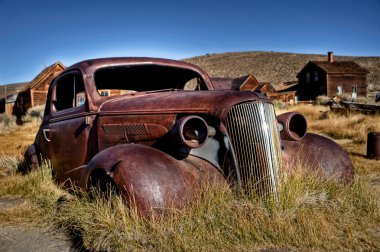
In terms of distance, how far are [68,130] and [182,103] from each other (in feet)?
5.61

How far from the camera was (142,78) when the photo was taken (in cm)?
434

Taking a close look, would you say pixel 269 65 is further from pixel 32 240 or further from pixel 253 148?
pixel 32 240

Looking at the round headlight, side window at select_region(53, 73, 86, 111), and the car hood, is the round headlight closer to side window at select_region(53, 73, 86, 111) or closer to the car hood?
the car hood

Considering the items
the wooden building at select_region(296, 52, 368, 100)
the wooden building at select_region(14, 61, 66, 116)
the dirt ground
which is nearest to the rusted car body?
the dirt ground

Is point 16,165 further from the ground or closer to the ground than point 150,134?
closer to the ground

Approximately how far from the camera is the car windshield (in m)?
4.07

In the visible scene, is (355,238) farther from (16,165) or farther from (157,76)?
(16,165)

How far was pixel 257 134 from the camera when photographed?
2662 mm

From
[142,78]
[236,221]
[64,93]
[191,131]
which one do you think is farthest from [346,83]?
[236,221]

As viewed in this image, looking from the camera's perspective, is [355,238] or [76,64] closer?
[355,238]

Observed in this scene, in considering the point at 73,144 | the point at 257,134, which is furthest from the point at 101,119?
the point at 257,134

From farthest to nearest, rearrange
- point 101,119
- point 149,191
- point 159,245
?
point 101,119, point 149,191, point 159,245

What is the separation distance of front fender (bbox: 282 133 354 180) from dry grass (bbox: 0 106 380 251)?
26cm

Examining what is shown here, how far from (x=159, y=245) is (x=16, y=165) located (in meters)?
4.35
